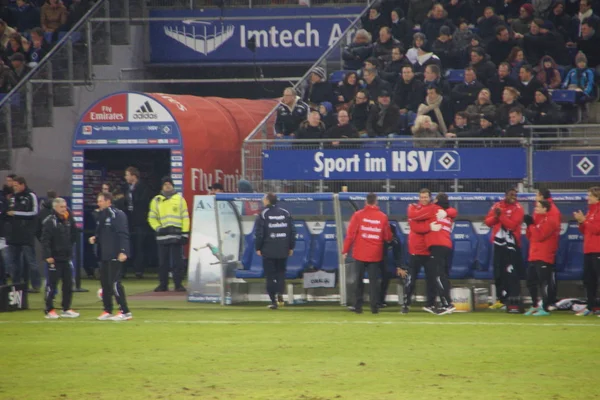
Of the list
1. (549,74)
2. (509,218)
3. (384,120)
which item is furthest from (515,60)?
(509,218)

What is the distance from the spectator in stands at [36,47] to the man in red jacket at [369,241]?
47.2ft

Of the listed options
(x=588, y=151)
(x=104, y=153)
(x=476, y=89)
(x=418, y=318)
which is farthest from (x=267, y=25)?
(x=418, y=318)

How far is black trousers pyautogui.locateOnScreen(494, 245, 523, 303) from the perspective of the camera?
17.6m

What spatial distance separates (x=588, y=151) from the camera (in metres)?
20.1

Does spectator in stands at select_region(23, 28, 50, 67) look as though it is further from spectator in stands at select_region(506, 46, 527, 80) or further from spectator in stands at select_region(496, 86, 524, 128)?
spectator in stands at select_region(496, 86, 524, 128)

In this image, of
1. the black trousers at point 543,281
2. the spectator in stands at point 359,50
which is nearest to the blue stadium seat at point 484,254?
the black trousers at point 543,281

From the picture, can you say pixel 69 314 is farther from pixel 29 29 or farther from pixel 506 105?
pixel 29 29

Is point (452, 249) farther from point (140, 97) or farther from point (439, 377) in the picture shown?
point (140, 97)

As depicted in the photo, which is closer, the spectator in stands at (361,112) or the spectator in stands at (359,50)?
the spectator in stands at (361,112)

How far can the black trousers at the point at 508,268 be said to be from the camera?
57.8ft

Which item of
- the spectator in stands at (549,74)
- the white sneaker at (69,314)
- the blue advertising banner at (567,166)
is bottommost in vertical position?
the white sneaker at (69,314)

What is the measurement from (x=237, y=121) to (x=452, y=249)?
10.0 meters

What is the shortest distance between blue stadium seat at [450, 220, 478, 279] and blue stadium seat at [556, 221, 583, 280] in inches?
58.9

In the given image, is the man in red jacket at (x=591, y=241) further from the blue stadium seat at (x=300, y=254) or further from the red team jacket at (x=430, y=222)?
the blue stadium seat at (x=300, y=254)
